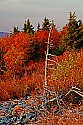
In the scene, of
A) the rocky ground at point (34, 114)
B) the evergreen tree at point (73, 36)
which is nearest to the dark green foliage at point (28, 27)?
the evergreen tree at point (73, 36)

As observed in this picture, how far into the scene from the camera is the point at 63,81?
9.53 m

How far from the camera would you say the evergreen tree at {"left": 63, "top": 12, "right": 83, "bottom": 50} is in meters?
22.8

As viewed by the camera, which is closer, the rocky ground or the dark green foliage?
the rocky ground

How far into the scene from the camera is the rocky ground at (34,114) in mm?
6695

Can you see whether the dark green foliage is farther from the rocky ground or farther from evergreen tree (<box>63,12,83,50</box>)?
the rocky ground

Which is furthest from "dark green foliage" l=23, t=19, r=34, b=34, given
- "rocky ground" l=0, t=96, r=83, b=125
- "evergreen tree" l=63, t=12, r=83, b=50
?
"rocky ground" l=0, t=96, r=83, b=125

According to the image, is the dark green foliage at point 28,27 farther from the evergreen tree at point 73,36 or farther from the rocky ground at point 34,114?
the rocky ground at point 34,114

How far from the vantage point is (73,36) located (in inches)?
902

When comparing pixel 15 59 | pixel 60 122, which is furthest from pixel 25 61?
pixel 60 122

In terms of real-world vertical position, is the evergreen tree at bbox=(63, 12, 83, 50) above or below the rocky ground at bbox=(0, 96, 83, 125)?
above

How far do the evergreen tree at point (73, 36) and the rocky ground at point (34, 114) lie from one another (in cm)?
1387

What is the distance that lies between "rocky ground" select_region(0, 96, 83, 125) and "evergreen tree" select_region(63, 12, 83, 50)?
13868mm

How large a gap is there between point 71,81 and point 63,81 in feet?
0.71

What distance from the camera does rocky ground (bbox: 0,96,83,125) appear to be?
670cm
